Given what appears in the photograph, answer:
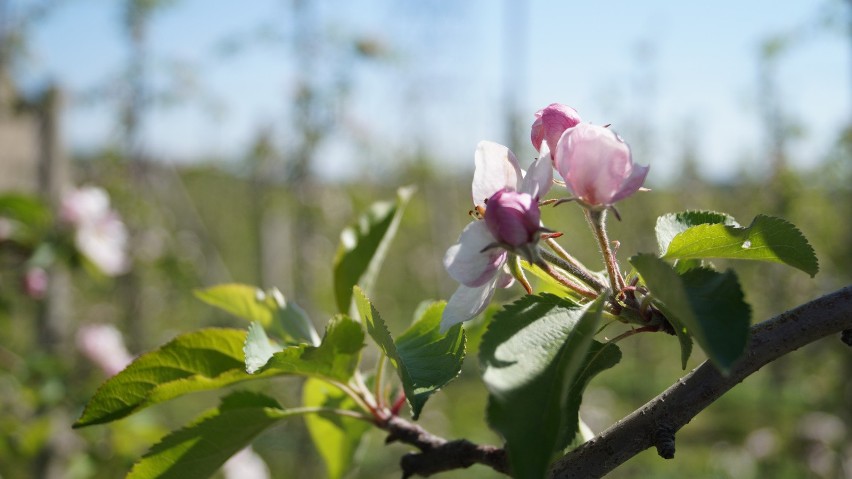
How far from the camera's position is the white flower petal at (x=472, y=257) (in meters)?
0.51

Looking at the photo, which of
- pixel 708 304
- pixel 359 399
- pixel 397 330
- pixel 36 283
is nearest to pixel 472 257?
pixel 708 304

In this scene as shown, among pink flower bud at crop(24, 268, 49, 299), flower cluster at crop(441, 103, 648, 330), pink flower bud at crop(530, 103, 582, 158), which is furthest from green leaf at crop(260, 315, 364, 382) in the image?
pink flower bud at crop(24, 268, 49, 299)

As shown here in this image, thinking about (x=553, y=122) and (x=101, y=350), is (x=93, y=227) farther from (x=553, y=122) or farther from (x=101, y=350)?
(x=553, y=122)

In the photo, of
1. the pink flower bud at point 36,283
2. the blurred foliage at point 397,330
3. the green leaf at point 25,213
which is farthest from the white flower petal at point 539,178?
the pink flower bud at point 36,283

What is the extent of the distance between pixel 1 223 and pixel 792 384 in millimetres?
7989

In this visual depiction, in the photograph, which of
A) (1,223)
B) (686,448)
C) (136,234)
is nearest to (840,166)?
(686,448)

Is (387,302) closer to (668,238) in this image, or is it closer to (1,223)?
(1,223)

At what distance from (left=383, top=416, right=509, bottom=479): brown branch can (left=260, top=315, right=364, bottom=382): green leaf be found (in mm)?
78

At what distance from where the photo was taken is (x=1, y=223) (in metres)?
1.96

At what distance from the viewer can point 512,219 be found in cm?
49

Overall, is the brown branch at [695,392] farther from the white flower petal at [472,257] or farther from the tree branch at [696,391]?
the white flower petal at [472,257]

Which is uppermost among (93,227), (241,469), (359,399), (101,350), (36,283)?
(359,399)

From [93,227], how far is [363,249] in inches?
54.2

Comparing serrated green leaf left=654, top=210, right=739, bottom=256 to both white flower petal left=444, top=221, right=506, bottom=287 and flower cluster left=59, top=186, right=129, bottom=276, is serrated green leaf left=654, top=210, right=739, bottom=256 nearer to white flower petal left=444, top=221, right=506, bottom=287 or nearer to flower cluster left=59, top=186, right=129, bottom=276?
white flower petal left=444, top=221, right=506, bottom=287
